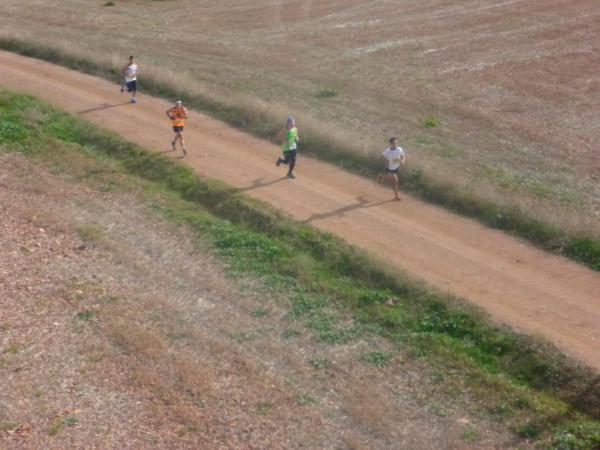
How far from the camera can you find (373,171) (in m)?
22.9

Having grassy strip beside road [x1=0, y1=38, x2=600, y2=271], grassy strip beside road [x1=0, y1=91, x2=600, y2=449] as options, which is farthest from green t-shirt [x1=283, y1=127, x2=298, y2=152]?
grassy strip beside road [x1=0, y1=38, x2=600, y2=271]

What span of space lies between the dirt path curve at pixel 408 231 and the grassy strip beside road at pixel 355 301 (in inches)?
22.7

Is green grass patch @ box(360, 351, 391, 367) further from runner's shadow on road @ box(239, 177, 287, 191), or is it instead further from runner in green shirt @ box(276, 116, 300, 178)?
runner in green shirt @ box(276, 116, 300, 178)

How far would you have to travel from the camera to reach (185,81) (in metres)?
30.4

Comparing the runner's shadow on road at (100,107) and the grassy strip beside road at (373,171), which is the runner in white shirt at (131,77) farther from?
the grassy strip beside road at (373,171)

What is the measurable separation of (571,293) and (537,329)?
1748 millimetres

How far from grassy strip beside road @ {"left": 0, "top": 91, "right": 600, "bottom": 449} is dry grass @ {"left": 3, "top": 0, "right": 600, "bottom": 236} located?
14.6ft

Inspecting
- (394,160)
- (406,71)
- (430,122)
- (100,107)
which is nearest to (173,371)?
(394,160)

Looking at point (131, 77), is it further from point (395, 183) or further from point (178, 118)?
point (395, 183)

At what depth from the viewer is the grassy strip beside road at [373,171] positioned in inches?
728

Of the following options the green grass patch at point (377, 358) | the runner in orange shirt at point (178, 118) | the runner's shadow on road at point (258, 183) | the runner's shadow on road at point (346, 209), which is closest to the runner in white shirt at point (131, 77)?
the runner in orange shirt at point (178, 118)

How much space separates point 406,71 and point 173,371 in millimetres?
24311

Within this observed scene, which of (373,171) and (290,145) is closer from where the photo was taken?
(290,145)

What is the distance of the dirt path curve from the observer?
1609 cm
